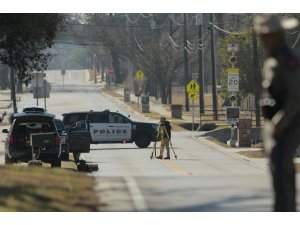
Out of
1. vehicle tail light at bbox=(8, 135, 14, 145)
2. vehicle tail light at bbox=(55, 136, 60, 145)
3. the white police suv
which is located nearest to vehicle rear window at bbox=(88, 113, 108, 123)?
the white police suv

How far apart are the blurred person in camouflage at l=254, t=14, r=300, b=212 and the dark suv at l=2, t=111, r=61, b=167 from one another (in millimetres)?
18569

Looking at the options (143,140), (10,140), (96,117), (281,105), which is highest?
(281,105)

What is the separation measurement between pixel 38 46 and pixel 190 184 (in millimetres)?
13576

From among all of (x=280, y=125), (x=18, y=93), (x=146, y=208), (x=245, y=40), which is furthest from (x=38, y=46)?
(x=18, y=93)

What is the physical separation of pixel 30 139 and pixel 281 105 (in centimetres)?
1938

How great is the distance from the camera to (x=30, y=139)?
90.5ft

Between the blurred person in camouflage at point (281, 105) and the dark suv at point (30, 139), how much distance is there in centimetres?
1857

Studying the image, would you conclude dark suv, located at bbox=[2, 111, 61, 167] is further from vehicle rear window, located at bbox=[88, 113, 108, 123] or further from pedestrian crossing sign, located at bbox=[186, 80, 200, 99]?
pedestrian crossing sign, located at bbox=[186, 80, 200, 99]

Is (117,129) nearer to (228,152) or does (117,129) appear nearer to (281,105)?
(228,152)

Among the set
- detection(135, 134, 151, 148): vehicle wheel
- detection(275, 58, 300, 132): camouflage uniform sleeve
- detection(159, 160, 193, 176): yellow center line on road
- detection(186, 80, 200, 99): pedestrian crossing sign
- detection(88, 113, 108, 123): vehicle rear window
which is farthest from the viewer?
detection(186, 80, 200, 99): pedestrian crossing sign

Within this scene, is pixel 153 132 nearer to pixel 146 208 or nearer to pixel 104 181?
pixel 104 181

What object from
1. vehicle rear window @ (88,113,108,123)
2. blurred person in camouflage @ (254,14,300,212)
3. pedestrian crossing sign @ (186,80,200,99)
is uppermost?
blurred person in camouflage @ (254,14,300,212)

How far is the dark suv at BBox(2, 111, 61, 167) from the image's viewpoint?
27.4 meters

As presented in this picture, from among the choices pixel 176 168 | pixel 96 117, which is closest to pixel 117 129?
pixel 96 117
